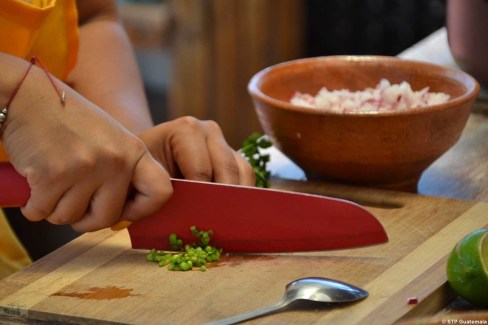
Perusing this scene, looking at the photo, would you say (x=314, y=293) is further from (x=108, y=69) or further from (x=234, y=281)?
(x=108, y=69)

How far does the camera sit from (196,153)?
1.43 meters

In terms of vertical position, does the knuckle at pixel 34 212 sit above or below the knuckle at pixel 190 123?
below

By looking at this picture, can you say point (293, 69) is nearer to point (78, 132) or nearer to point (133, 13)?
point (78, 132)

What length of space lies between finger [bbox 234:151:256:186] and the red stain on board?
0.27 meters

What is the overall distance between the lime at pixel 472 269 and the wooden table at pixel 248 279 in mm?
25

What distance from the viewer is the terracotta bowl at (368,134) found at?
→ 5.01 feet

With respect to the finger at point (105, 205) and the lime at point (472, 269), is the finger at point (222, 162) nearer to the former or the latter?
the finger at point (105, 205)

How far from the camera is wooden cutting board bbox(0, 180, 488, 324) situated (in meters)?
1.20

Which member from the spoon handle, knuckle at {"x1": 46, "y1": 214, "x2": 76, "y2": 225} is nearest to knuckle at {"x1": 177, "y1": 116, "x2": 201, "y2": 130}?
knuckle at {"x1": 46, "y1": 214, "x2": 76, "y2": 225}

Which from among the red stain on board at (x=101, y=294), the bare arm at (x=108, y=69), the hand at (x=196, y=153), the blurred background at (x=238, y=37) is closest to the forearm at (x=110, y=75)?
the bare arm at (x=108, y=69)

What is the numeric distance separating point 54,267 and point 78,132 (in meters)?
0.20

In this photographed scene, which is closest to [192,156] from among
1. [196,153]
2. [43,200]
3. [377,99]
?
[196,153]

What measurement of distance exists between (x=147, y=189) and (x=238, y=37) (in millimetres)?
3016

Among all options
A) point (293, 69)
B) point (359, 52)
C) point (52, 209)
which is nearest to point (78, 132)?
point (52, 209)
